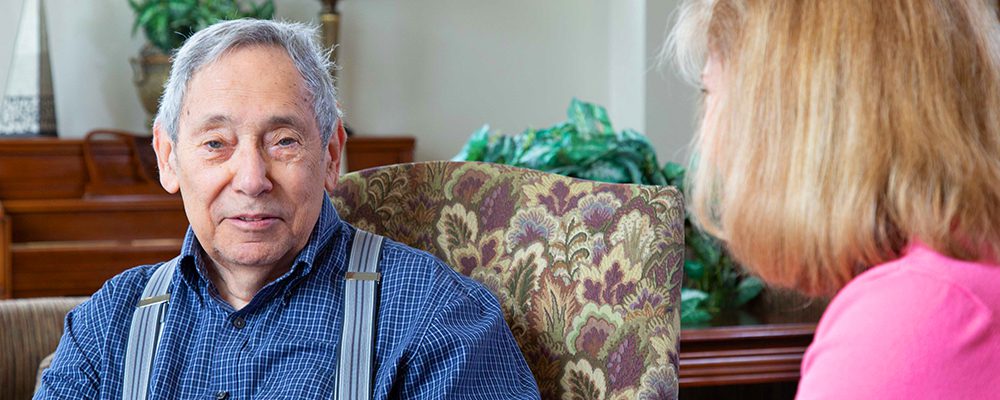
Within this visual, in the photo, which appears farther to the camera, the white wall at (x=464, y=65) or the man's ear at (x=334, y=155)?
the white wall at (x=464, y=65)

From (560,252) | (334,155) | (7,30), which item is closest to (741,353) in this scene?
(560,252)

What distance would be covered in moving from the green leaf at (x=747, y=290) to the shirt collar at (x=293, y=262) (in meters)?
1.44

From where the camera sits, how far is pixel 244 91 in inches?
61.4

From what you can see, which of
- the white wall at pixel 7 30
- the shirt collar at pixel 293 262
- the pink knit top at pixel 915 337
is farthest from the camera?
the white wall at pixel 7 30

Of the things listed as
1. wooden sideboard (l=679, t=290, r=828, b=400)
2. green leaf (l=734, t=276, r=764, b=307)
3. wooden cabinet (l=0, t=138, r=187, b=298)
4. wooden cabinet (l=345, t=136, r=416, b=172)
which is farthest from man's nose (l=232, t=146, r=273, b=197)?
wooden cabinet (l=345, t=136, r=416, b=172)

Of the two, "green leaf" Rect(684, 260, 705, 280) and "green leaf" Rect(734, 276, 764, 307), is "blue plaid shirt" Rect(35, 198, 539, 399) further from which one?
"green leaf" Rect(734, 276, 764, 307)

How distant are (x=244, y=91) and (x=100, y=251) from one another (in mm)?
2969

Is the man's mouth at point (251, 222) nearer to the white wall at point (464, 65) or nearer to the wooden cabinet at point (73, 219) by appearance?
the wooden cabinet at point (73, 219)

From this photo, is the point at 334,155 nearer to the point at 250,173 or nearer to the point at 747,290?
the point at 250,173

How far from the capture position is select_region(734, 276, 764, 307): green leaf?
2.80 metres

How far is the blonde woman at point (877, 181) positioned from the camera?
2.54ft

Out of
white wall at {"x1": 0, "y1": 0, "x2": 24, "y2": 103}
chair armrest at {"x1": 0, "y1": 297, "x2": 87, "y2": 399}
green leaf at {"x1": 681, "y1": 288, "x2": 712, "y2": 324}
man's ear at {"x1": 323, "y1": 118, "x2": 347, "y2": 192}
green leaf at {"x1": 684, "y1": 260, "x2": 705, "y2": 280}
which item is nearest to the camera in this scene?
man's ear at {"x1": 323, "y1": 118, "x2": 347, "y2": 192}

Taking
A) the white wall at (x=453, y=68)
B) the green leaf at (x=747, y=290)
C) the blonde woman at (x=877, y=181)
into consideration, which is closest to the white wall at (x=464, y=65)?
the white wall at (x=453, y=68)

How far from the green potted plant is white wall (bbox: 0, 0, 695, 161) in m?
0.33
